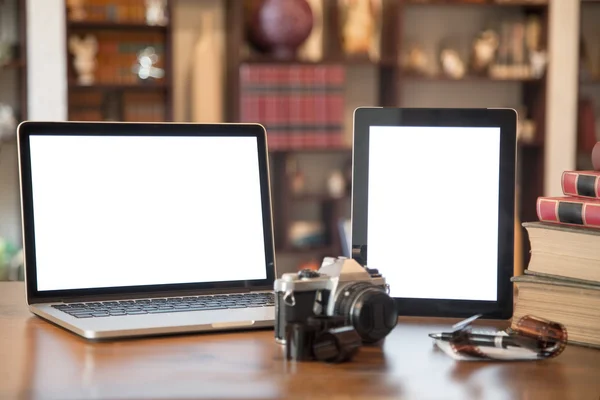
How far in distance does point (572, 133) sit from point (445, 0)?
911 mm

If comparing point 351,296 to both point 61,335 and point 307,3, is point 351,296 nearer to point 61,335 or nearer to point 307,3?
point 61,335

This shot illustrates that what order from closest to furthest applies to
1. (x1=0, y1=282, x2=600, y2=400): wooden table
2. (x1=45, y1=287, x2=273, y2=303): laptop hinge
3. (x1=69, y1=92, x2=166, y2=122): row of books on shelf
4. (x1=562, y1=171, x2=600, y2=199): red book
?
(x1=0, y1=282, x2=600, y2=400): wooden table
(x1=562, y1=171, x2=600, y2=199): red book
(x1=45, y1=287, x2=273, y2=303): laptop hinge
(x1=69, y1=92, x2=166, y2=122): row of books on shelf

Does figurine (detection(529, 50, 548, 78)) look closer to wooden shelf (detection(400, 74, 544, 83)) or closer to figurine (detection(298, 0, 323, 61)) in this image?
wooden shelf (detection(400, 74, 544, 83))

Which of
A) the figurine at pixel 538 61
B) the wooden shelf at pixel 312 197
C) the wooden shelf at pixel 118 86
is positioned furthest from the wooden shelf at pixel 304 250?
the figurine at pixel 538 61

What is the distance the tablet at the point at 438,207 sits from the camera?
1.36 metres

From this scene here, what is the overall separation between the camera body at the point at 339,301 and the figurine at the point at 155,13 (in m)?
2.94

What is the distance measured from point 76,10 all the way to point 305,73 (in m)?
1.05

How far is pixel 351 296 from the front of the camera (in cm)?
114

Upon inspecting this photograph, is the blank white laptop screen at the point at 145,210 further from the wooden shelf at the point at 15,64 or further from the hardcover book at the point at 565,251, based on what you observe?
the wooden shelf at the point at 15,64

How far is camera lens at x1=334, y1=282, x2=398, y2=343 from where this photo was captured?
44.8 inches

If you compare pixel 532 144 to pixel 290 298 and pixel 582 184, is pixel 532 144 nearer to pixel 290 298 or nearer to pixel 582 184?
pixel 582 184

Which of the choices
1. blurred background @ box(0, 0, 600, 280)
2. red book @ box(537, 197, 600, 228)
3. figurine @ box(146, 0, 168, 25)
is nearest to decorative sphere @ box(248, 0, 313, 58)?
blurred background @ box(0, 0, 600, 280)

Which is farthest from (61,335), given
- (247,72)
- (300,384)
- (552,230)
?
(247,72)

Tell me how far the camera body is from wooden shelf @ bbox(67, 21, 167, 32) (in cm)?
295
